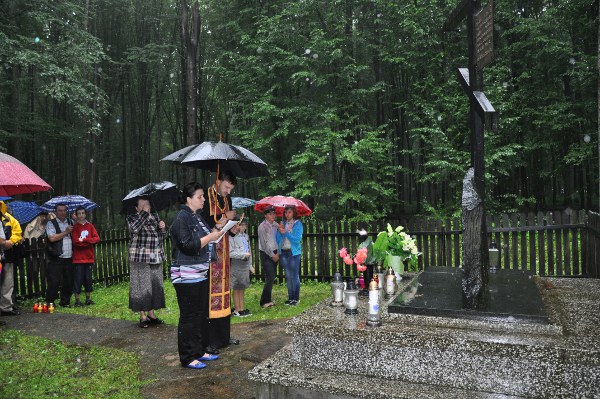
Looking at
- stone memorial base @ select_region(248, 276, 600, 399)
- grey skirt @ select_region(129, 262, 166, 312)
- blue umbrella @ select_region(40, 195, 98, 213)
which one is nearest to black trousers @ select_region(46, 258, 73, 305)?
blue umbrella @ select_region(40, 195, 98, 213)

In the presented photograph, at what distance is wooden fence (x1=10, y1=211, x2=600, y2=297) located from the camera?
916 cm

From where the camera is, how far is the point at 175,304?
9156 mm

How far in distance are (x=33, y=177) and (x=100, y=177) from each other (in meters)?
27.8

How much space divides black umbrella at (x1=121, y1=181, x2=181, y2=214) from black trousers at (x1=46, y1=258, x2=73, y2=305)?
102 inches

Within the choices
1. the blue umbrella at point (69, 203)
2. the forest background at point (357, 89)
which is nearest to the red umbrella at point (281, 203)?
the blue umbrella at point (69, 203)

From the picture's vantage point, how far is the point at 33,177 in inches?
202

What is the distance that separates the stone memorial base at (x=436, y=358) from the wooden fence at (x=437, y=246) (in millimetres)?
4940

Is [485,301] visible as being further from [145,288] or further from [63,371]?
[145,288]

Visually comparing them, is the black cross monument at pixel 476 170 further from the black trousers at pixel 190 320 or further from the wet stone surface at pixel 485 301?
the black trousers at pixel 190 320

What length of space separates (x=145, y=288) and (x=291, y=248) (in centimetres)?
279

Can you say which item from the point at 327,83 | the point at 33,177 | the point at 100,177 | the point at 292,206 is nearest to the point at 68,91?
the point at 327,83

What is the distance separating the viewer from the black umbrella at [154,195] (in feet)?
23.4

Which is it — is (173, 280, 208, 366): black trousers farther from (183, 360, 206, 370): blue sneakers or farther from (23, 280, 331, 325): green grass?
(23, 280, 331, 325): green grass

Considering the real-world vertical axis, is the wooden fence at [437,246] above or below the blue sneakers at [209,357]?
above
